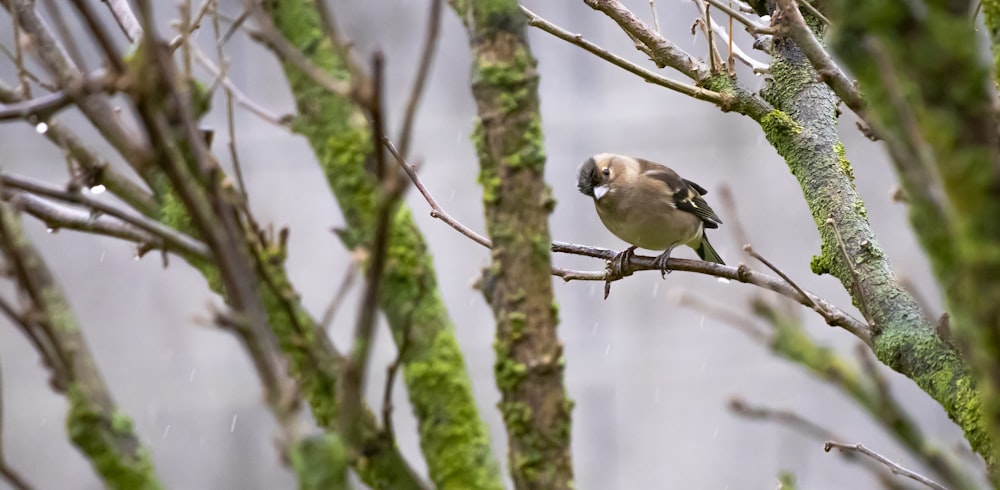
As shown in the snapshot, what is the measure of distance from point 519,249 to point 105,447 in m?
0.44

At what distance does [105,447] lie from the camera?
860mm

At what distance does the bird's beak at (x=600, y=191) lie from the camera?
3340 millimetres

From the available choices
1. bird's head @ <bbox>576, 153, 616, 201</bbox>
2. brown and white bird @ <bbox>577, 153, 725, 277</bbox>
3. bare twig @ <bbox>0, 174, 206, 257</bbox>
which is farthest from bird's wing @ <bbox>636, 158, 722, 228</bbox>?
bare twig @ <bbox>0, 174, 206, 257</bbox>

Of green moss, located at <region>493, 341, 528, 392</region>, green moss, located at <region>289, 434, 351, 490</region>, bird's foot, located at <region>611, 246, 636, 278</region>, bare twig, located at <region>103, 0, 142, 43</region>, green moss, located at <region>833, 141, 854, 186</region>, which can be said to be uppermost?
bird's foot, located at <region>611, 246, 636, 278</region>

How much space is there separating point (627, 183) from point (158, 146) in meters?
2.78

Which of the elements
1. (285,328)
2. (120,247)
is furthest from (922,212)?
(120,247)

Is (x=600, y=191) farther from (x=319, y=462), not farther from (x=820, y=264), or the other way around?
(x=319, y=462)

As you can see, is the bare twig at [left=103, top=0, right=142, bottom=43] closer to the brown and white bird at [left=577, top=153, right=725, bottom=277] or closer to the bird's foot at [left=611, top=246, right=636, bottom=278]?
the bird's foot at [left=611, top=246, right=636, bottom=278]

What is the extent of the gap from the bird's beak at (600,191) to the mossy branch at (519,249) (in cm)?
227

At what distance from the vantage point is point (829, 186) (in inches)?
75.7

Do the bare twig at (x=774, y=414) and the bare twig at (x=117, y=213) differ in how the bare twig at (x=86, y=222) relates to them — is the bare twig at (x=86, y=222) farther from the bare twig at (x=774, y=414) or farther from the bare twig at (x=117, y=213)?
the bare twig at (x=774, y=414)

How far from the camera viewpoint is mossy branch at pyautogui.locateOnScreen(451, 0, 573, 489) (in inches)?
40.1

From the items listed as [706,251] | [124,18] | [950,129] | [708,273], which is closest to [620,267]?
[708,273]

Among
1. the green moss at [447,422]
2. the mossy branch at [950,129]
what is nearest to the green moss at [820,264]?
the green moss at [447,422]
